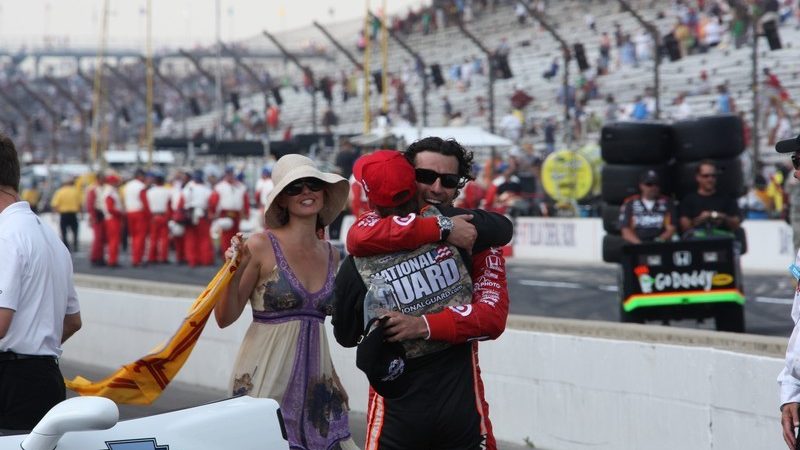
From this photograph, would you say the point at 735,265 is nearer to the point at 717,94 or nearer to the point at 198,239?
the point at 198,239

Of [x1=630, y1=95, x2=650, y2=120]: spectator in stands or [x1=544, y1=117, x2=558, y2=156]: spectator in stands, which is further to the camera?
[x1=544, y1=117, x2=558, y2=156]: spectator in stands

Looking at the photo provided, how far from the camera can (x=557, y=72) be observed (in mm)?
36125

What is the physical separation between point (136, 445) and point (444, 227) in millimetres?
1025

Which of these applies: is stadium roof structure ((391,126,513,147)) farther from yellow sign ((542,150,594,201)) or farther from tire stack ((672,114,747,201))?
tire stack ((672,114,747,201))

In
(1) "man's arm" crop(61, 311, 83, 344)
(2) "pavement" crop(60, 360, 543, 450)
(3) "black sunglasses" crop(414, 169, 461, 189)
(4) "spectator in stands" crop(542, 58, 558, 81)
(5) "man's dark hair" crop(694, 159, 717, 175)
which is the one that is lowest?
(2) "pavement" crop(60, 360, 543, 450)

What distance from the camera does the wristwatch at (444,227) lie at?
151 inches

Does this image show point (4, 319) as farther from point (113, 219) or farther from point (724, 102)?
point (724, 102)

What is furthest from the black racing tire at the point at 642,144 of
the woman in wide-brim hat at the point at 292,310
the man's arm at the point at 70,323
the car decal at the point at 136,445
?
the car decal at the point at 136,445

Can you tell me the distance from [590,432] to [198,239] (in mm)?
17357

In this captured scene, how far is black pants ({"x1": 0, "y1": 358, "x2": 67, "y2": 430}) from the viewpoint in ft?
15.1

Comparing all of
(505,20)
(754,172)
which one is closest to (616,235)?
(754,172)

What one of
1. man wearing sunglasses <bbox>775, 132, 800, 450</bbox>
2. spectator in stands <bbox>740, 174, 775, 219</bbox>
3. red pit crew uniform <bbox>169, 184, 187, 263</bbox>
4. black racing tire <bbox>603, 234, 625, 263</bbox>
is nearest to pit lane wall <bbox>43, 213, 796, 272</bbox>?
spectator in stands <bbox>740, 174, 775, 219</bbox>

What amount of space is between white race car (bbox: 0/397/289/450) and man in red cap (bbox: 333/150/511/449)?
0.33 m

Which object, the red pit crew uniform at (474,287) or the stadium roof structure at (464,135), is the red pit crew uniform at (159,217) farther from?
the red pit crew uniform at (474,287)
